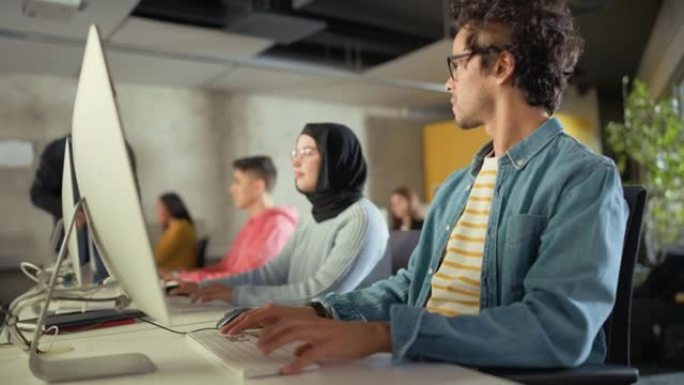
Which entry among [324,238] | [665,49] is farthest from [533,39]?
[665,49]

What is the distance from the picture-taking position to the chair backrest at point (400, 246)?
1.67 metres

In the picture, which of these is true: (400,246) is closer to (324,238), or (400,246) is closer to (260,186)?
(324,238)

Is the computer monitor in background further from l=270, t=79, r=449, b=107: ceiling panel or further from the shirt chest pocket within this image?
l=270, t=79, r=449, b=107: ceiling panel

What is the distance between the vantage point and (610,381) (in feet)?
2.74

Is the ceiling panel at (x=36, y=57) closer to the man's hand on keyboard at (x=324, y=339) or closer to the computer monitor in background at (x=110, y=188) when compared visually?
the computer monitor in background at (x=110, y=188)

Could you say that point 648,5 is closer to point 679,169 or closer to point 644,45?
point 644,45

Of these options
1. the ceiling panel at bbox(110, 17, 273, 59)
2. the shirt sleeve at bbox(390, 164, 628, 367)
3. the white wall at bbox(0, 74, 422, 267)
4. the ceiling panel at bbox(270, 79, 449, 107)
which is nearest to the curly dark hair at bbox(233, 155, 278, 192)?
the ceiling panel at bbox(110, 17, 273, 59)

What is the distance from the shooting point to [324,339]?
0.82 m

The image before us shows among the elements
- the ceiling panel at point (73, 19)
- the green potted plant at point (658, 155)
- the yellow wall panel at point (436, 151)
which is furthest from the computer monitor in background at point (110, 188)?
the yellow wall panel at point (436, 151)

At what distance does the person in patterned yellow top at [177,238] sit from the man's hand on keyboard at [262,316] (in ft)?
9.89

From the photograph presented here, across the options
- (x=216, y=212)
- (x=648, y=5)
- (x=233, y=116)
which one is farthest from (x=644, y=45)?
(x=216, y=212)

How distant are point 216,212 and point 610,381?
480 centimetres

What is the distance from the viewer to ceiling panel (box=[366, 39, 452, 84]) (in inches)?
179

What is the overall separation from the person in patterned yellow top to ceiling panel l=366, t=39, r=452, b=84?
6.45 ft
